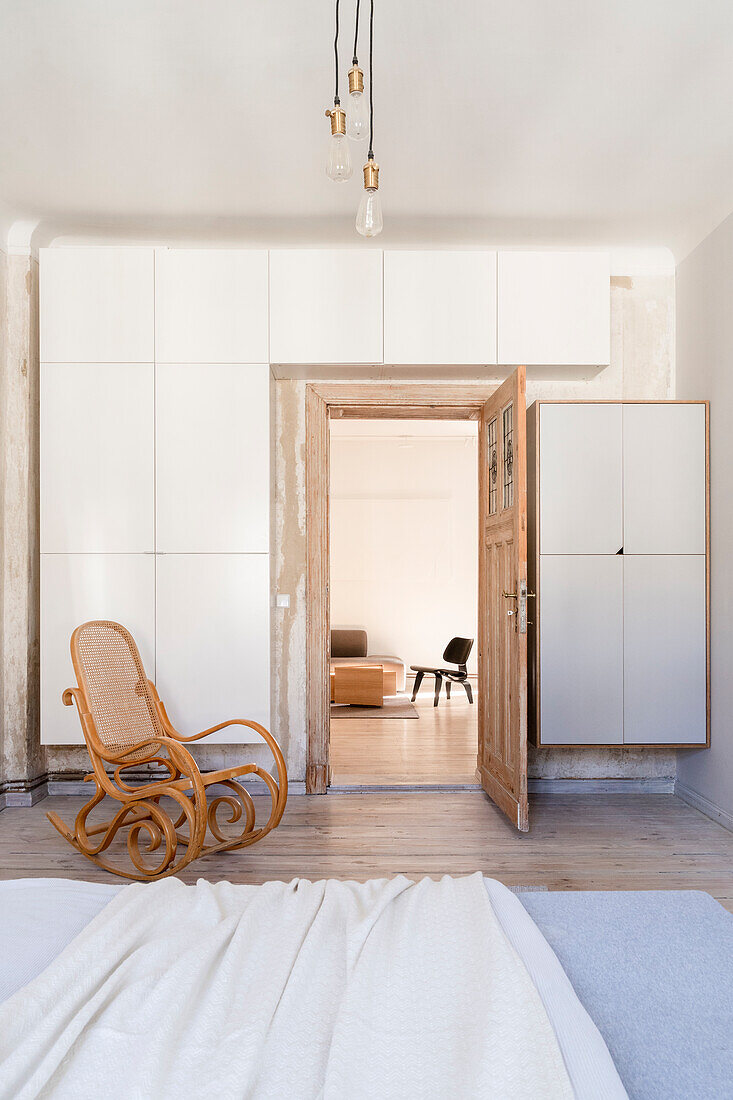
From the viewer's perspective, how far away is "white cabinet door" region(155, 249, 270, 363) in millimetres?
3760

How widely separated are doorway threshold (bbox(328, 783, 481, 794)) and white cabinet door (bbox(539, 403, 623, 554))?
140cm

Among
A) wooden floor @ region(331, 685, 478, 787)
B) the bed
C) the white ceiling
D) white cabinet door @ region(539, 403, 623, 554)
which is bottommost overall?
Result: wooden floor @ region(331, 685, 478, 787)

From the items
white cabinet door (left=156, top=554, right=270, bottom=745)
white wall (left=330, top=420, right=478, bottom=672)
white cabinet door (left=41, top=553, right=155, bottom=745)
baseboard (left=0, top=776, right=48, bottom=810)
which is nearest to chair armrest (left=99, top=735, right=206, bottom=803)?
white cabinet door (left=156, top=554, right=270, bottom=745)

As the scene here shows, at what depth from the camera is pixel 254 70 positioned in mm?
2633

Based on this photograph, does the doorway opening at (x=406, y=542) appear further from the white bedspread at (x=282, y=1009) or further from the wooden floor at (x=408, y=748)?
the white bedspread at (x=282, y=1009)

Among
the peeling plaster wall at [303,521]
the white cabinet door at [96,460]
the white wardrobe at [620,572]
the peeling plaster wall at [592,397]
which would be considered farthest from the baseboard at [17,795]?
the white wardrobe at [620,572]

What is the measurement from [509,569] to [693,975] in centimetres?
248

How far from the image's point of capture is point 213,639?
3754mm

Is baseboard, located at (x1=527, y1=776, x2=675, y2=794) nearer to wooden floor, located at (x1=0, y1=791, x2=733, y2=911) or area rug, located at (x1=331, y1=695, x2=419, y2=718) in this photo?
wooden floor, located at (x1=0, y1=791, x2=733, y2=911)

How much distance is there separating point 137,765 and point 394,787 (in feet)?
4.82

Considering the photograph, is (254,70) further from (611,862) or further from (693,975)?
(611,862)

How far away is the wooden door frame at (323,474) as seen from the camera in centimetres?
409

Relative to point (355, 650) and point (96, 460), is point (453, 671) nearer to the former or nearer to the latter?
point (355, 650)

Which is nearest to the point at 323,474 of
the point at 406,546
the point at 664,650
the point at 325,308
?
the point at 325,308
